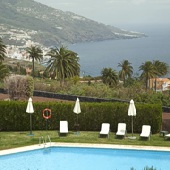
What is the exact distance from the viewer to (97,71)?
13088cm

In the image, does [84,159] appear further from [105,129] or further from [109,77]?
[109,77]

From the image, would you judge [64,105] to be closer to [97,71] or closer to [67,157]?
[67,157]

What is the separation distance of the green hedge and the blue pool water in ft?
9.79

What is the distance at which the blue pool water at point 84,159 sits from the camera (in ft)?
47.6

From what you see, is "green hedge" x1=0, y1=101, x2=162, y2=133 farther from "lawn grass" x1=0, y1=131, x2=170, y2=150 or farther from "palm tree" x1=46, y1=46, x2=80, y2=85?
"palm tree" x1=46, y1=46, x2=80, y2=85

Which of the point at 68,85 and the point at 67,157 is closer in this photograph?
the point at 67,157

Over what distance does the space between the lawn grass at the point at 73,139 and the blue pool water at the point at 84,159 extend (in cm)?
63

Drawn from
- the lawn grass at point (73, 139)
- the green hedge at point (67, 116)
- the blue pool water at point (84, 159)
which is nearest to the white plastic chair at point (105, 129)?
the lawn grass at point (73, 139)

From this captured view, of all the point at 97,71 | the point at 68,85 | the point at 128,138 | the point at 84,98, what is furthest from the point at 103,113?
the point at 97,71

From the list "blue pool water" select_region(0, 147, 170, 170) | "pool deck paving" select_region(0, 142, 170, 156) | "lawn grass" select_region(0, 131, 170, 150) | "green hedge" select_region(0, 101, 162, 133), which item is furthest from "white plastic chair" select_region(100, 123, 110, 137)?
"blue pool water" select_region(0, 147, 170, 170)

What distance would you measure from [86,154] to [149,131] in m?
3.43

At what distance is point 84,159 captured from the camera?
50.9 ft

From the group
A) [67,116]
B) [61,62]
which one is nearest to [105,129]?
[67,116]

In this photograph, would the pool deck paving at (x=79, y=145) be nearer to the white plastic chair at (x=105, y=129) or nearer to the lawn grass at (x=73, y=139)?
the lawn grass at (x=73, y=139)
